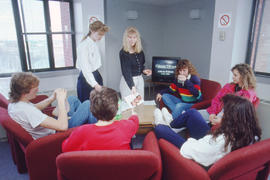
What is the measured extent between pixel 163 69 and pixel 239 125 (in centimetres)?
349

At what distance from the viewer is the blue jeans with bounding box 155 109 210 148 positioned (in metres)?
1.78

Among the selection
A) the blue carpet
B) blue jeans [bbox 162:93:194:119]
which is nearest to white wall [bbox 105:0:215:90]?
blue jeans [bbox 162:93:194:119]

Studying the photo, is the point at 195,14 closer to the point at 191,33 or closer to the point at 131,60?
the point at 191,33

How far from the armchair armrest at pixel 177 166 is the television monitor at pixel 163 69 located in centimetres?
325

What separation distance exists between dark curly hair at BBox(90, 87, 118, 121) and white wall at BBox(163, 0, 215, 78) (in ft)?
12.5

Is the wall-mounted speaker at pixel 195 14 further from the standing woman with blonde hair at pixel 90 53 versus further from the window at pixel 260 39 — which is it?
the standing woman with blonde hair at pixel 90 53

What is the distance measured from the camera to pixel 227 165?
1.18 meters

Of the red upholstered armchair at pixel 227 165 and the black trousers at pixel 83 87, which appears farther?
the black trousers at pixel 83 87

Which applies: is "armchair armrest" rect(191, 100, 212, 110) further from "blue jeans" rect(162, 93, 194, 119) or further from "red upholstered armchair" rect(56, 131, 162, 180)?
"red upholstered armchair" rect(56, 131, 162, 180)

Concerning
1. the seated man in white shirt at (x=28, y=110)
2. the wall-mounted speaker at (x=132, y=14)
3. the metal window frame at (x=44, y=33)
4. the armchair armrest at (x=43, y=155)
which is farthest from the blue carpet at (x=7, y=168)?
the wall-mounted speaker at (x=132, y=14)

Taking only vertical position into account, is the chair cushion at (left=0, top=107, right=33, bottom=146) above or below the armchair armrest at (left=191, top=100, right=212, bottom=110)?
above

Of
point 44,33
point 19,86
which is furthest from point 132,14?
point 19,86

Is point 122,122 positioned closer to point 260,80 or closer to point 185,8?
point 260,80

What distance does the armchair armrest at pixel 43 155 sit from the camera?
5.14ft
